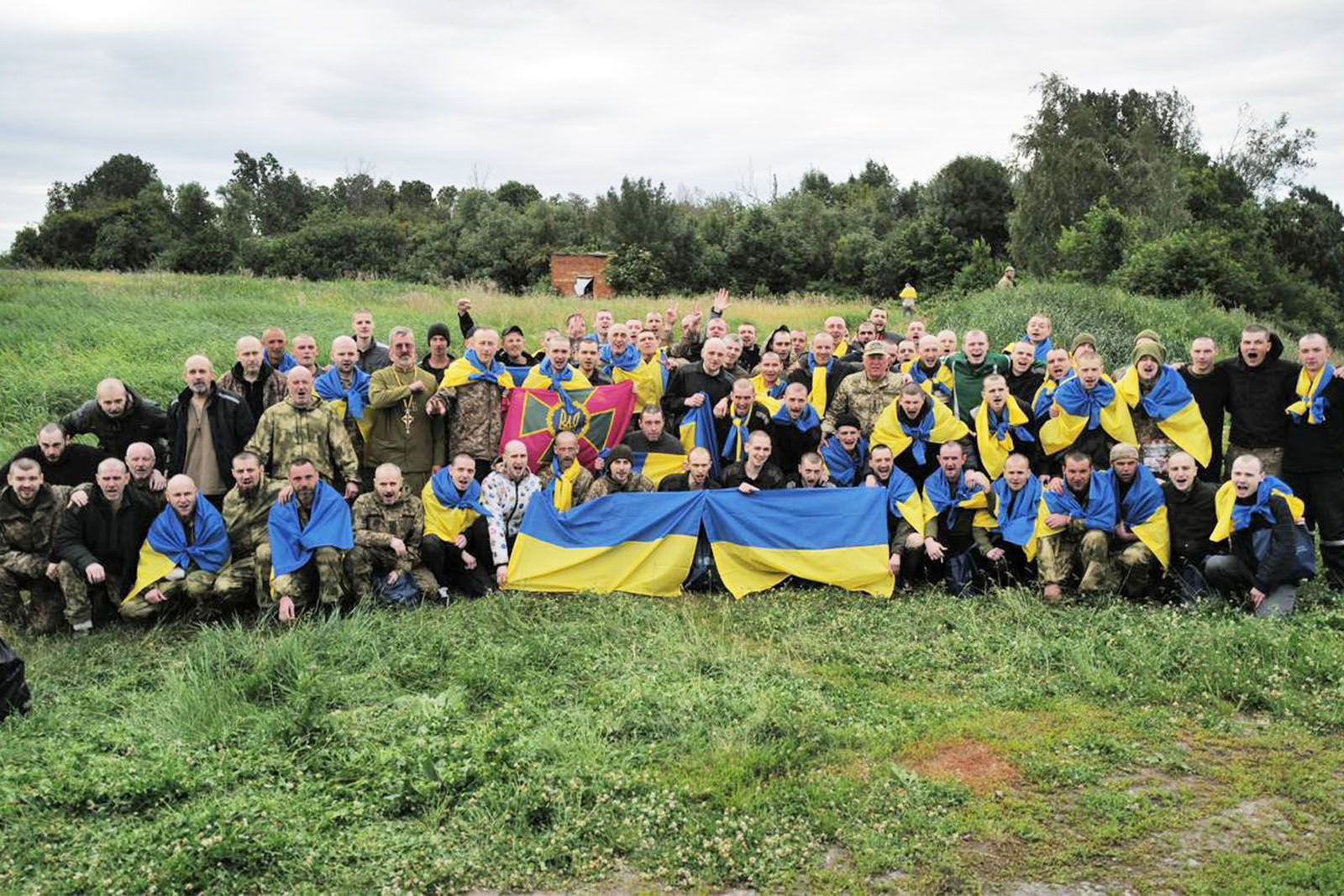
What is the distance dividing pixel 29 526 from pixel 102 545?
2.06 feet

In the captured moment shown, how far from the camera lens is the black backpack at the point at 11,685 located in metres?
6.71

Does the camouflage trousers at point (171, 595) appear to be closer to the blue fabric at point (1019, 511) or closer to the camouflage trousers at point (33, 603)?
the camouflage trousers at point (33, 603)

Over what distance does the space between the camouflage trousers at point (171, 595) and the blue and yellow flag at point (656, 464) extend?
3.82 metres

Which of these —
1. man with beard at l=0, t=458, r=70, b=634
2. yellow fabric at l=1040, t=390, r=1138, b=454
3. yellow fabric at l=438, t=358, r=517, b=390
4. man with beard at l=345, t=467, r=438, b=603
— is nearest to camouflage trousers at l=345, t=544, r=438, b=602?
man with beard at l=345, t=467, r=438, b=603

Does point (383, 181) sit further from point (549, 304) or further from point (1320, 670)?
point (1320, 670)

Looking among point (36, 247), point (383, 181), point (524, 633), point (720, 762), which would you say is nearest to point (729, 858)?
point (720, 762)

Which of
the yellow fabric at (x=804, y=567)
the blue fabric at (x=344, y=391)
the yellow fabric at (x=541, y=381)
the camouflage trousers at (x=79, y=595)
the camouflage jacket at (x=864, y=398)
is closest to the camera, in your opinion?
the camouflage trousers at (x=79, y=595)

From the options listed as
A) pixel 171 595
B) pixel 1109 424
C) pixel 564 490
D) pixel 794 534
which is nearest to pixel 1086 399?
pixel 1109 424

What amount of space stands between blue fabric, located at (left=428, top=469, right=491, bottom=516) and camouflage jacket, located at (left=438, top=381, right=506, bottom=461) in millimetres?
627

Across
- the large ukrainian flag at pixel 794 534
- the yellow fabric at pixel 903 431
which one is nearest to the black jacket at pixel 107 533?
the large ukrainian flag at pixel 794 534

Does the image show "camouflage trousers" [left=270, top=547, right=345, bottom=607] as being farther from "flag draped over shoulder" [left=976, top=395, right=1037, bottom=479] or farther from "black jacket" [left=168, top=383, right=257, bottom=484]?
"flag draped over shoulder" [left=976, top=395, right=1037, bottom=479]

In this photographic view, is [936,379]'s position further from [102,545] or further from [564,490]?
[102,545]

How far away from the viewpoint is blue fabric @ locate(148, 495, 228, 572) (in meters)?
8.79

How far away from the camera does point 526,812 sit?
5.48 metres
